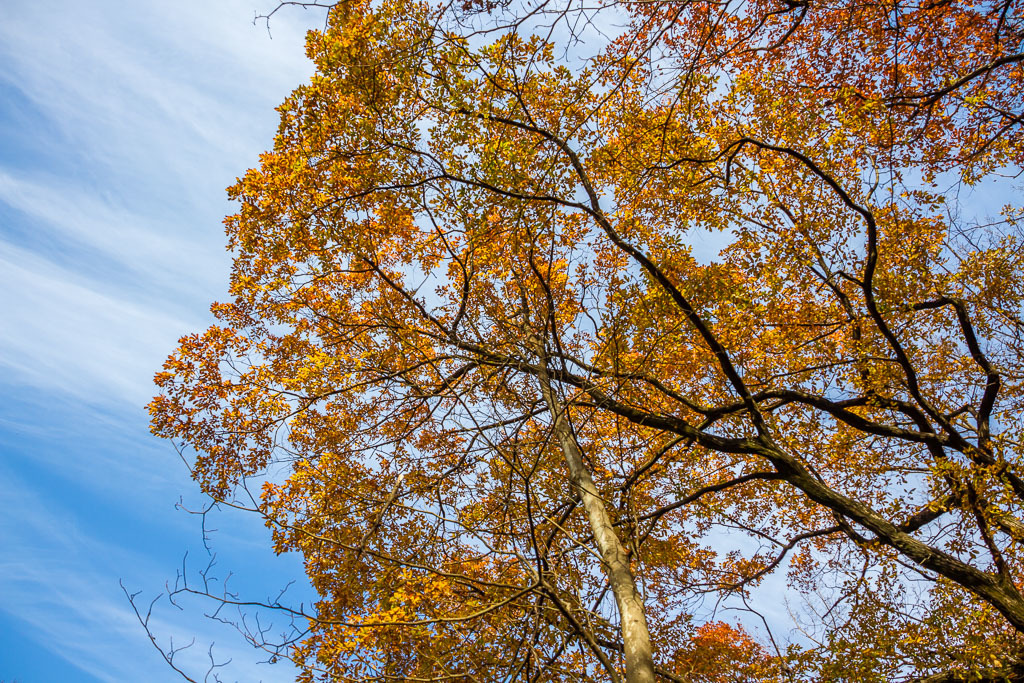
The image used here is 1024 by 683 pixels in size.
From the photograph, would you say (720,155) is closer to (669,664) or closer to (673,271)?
(673,271)

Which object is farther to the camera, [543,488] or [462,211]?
[543,488]

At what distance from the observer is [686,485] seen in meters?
6.27

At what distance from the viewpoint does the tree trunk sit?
13.4 feet

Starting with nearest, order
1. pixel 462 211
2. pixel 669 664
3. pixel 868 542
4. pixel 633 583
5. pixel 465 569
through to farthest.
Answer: pixel 633 583, pixel 462 211, pixel 868 542, pixel 465 569, pixel 669 664

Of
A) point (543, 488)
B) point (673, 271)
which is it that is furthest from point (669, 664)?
point (673, 271)

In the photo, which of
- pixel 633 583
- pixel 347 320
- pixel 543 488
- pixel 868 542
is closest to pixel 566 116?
pixel 347 320

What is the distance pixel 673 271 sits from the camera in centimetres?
690

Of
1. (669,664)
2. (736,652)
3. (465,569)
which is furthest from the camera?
(736,652)

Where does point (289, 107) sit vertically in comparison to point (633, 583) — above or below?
above

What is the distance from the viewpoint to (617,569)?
479 centimetres

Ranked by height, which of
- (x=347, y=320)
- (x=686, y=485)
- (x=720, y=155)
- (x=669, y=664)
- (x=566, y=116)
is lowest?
(x=669, y=664)

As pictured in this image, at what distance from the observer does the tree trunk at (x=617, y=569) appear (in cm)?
408

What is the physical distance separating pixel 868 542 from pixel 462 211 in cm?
563

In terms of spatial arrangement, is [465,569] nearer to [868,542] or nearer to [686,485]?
[686,485]
